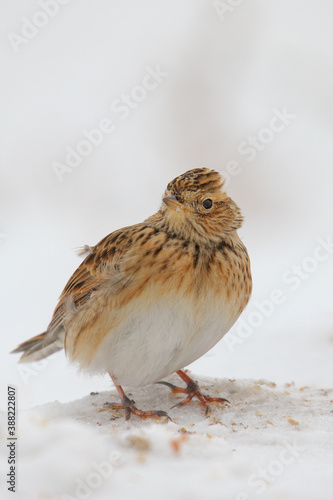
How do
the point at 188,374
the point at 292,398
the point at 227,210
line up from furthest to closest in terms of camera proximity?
1. the point at 188,374
2. the point at 292,398
3. the point at 227,210

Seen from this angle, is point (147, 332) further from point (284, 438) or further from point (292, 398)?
point (292, 398)

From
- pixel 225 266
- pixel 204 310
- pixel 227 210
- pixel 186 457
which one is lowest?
pixel 186 457

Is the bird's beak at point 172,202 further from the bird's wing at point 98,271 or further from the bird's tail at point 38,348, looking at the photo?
the bird's tail at point 38,348

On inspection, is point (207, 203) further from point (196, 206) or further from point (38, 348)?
point (38, 348)

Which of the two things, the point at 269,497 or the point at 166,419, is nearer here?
the point at 269,497

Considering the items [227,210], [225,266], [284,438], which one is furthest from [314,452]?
[227,210]
